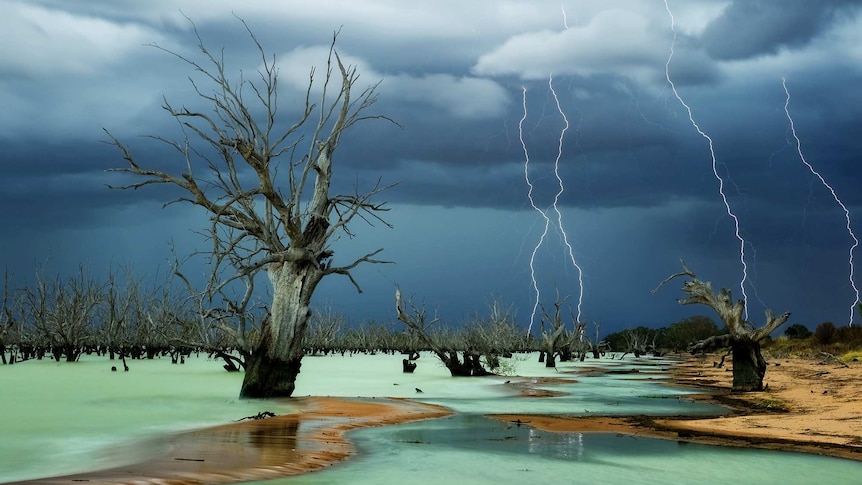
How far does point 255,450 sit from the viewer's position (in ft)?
32.0

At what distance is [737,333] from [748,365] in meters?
1.44

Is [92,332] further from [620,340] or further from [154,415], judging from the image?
[620,340]

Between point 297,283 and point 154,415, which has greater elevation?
point 297,283

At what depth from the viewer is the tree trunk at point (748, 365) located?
23.3 m

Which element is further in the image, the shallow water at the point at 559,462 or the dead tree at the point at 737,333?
the dead tree at the point at 737,333

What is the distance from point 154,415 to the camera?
15.2m

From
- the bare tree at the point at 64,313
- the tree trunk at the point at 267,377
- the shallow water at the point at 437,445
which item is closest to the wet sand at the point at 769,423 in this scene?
the shallow water at the point at 437,445

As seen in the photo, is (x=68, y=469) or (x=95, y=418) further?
(x=95, y=418)

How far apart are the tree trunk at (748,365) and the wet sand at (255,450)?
474 inches

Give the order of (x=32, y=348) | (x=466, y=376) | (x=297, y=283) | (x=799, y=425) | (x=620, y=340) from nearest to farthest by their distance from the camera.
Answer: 1. (x=799, y=425)
2. (x=297, y=283)
3. (x=466, y=376)
4. (x=32, y=348)
5. (x=620, y=340)

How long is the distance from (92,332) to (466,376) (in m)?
33.0

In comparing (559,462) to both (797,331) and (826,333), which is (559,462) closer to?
(826,333)

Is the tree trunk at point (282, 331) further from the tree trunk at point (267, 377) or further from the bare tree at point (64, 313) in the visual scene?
the bare tree at point (64, 313)

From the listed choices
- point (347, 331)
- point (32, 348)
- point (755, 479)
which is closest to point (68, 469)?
point (755, 479)
